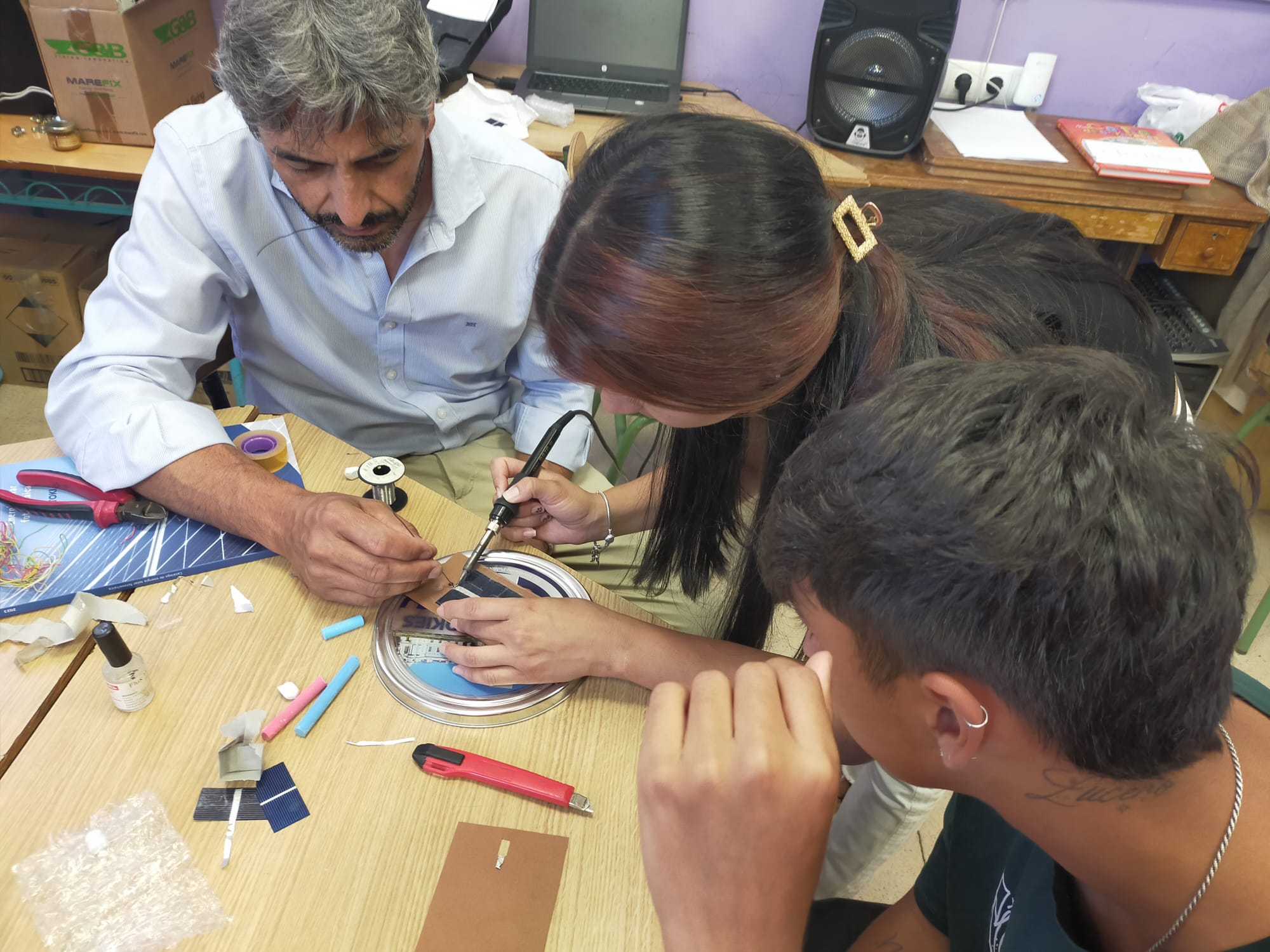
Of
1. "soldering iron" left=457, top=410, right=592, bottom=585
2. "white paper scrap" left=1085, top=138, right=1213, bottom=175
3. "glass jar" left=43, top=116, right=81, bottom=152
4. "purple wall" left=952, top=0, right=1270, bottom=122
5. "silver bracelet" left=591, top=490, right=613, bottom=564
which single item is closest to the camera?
"soldering iron" left=457, top=410, right=592, bottom=585

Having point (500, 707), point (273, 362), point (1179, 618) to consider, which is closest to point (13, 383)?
point (273, 362)

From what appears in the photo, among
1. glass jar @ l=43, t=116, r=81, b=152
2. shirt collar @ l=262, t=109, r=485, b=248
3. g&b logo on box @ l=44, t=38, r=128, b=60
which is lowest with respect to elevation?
glass jar @ l=43, t=116, r=81, b=152

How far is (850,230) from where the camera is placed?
0.91 metres

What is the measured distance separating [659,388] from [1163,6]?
2.46 metres

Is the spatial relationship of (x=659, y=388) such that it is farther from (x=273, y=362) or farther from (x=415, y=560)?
(x=273, y=362)

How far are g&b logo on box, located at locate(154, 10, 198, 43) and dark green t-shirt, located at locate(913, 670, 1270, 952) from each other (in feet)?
7.90

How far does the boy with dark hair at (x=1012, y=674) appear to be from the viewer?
21.0 inches

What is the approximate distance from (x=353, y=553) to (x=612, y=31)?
1.90 metres

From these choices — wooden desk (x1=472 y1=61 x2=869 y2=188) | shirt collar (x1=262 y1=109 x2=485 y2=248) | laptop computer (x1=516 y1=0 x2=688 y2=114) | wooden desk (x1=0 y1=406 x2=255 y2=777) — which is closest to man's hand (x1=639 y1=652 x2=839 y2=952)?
wooden desk (x1=0 y1=406 x2=255 y2=777)

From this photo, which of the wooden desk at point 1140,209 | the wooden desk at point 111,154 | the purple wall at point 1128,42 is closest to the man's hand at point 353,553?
the wooden desk at point 111,154

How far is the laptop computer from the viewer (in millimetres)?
2262

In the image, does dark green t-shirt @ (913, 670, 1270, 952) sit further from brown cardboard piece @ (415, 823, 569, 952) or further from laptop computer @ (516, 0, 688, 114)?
laptop computer @ (516, 0, 688, 114)

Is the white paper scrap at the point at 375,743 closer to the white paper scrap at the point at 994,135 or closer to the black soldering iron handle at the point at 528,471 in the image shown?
the black soldering iron handle at the point at 528,471

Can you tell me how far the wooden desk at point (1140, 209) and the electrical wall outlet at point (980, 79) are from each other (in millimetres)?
407
